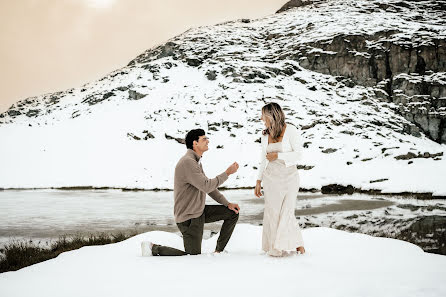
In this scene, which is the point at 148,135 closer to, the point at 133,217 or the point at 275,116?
the point at 133,217

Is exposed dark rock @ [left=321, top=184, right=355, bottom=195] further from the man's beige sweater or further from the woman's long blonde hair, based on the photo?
the man's beige sweater

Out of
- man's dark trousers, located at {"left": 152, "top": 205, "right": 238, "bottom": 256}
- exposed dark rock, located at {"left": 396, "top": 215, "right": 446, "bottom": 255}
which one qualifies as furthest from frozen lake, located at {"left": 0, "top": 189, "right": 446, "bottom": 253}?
man's dark trousers, located at {"left": 152, "top": 205, "right": 238, "bottom": 256}

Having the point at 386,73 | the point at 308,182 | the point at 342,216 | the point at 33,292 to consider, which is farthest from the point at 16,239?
the point at 386,73

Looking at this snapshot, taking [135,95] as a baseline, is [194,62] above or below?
above

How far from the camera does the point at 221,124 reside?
3731 centimetres

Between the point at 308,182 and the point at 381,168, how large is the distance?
603cm

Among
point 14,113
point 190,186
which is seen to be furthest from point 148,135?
point 14,113

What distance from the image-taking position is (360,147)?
103 ft

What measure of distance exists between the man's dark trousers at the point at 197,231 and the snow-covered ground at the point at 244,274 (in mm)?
243

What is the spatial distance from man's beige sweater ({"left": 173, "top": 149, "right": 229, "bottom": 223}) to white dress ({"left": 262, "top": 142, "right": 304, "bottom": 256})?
84 cm

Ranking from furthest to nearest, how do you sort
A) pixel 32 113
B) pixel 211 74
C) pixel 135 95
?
pixel 32 113
pixel 211 74
pixel 135 95

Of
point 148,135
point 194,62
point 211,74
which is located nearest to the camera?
point 148,135

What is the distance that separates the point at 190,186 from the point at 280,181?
151 cm

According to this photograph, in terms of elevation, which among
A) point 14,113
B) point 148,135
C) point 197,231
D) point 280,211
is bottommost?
point 197,231
